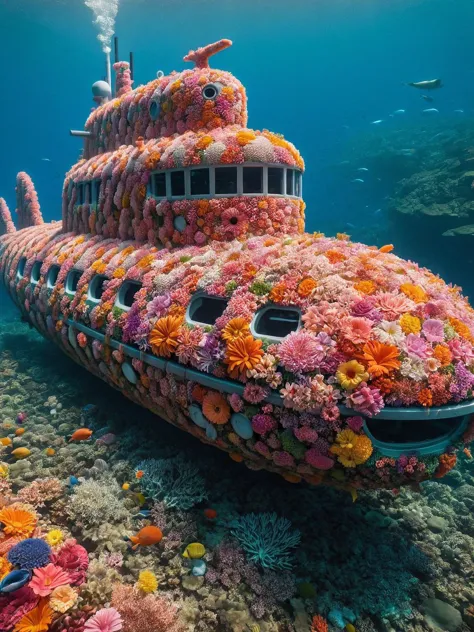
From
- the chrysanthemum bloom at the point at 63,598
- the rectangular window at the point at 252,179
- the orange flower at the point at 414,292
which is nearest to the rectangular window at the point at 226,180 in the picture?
the rectangular window at the point at 252,179

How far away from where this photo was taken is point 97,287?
9000 millimetres

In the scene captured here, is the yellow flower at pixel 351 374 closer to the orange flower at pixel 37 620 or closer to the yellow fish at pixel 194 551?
the yellow fish at pixel 194 551

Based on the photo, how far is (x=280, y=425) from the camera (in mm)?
4992

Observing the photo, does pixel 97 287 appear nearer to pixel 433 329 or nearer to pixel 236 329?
pixel 236 329

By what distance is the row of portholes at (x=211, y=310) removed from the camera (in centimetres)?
557

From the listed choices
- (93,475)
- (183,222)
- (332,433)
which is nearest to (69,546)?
(93,475)

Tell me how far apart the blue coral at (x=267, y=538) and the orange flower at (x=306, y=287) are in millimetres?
3633

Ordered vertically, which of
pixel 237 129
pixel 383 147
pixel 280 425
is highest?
pixel 383 147

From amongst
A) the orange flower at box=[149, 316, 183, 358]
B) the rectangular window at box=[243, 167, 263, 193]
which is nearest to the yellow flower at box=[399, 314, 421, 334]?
the orange flower at box=[149, 316, 183, 358]

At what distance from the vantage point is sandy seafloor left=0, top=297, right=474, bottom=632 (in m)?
5.04

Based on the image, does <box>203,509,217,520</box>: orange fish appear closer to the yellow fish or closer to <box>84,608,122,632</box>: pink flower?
the yellow fish

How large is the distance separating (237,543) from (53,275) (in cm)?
885

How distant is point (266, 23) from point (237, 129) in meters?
116

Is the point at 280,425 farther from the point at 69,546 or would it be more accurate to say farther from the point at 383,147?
the point at 383,147
